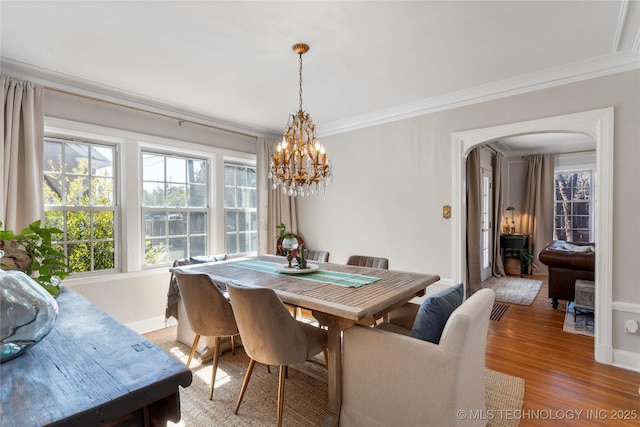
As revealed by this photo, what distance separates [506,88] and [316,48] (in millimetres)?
2018

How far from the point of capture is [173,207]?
3.80 m

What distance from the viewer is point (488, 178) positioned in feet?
19.7

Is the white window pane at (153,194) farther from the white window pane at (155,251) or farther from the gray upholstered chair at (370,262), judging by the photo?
the gray upholstered chair at (370,262)

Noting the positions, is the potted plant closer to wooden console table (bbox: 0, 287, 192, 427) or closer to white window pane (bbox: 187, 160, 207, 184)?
wooden console table (bbox: 0, 287, 192, 427)

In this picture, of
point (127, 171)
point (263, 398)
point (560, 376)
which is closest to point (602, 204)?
point (560, 376)

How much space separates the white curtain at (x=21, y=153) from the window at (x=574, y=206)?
27.9 ft

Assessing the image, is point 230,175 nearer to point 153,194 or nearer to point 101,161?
point 153,194

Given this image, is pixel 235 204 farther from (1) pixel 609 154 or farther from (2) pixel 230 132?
(1) pixel 609 154

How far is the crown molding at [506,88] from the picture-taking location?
101 inches

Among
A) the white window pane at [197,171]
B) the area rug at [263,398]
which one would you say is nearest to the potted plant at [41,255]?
the area rug at [263,398]

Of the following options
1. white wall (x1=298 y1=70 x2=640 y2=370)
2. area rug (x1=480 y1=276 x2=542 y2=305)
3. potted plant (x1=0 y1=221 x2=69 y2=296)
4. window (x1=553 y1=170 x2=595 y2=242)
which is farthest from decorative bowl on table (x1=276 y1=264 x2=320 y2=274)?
window (x1=553 y1=170 x2=595 y2=242)

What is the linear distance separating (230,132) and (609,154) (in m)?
4.14

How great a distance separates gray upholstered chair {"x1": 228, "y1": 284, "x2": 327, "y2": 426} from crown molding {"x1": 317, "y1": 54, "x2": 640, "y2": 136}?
294 cm

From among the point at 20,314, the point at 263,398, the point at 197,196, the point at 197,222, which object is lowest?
the point at 263,398
